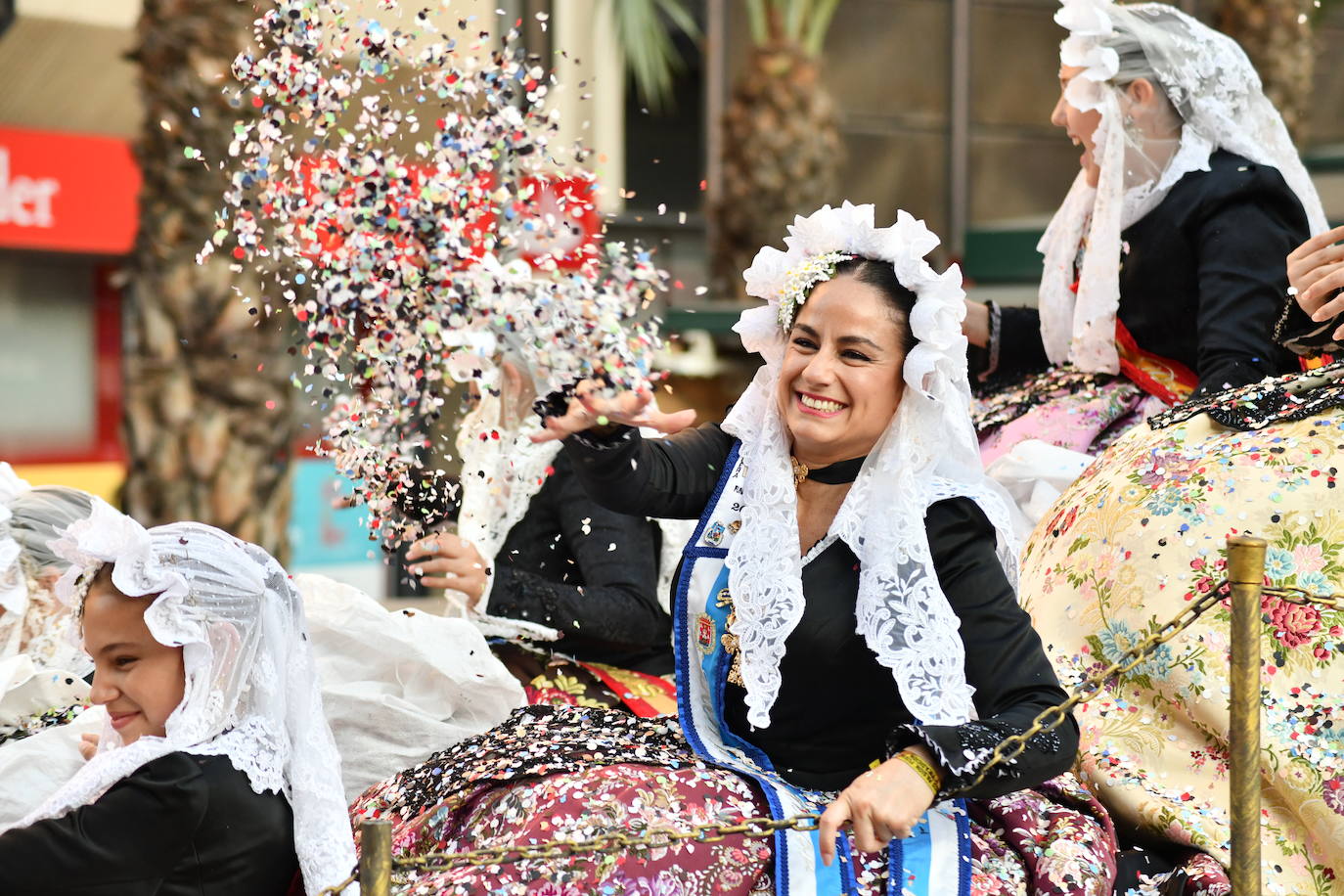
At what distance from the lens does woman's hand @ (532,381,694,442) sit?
2.53 metres

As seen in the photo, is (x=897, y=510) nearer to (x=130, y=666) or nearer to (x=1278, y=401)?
(x=1278, y=401)

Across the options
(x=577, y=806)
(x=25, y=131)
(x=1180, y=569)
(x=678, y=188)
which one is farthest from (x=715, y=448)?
(x=678, y=188)

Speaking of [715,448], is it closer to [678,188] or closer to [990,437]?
[990,437]

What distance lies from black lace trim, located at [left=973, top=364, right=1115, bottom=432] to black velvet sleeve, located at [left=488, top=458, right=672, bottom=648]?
1029 millimetres

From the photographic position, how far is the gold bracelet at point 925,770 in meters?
2.19

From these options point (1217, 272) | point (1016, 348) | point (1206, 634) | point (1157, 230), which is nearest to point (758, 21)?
point (1016, 348)

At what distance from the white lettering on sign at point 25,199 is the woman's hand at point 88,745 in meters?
5.53

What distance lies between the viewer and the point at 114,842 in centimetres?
239

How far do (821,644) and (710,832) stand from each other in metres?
0.50

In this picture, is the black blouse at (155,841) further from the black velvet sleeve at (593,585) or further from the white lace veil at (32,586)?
the black velvet sleeve at (593,585)

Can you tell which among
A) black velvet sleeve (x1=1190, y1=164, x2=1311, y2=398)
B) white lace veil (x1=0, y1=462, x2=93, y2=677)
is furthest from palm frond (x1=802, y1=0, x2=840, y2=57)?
white lace veil (x1=0, y1=462, x2=93, y2=677)

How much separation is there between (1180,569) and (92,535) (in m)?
2.03

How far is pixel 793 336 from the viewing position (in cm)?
265

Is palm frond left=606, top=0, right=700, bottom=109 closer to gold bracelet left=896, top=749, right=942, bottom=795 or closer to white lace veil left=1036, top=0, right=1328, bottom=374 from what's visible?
white lace veil left=1036, top=0, right=1328, bottom=374
